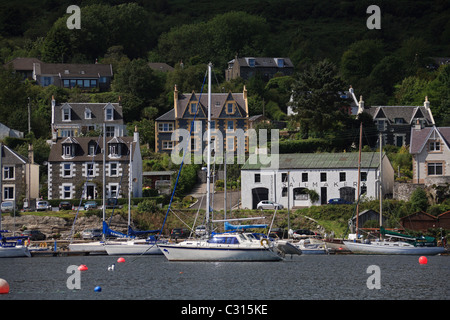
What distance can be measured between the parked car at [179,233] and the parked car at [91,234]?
22.6 ft

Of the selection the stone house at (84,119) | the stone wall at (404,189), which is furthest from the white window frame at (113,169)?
the stone wall at (404,189)

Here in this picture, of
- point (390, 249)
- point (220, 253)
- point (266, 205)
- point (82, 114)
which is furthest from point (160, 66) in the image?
point (220, 253)

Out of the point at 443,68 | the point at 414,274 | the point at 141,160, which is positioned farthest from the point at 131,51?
the point at 414,274

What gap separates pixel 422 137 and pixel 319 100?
1597cm

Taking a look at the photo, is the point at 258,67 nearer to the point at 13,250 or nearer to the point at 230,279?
the point at 13,250

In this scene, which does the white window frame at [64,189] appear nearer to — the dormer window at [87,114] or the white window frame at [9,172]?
the white window frame at [9,172]

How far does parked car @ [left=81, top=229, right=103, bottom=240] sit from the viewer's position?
3194 inches

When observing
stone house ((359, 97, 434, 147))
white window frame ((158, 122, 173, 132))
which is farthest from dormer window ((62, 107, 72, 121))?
stone house ((359, 97, 434, 147))

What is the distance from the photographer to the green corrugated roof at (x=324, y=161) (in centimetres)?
9262

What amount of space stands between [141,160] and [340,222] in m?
27.4

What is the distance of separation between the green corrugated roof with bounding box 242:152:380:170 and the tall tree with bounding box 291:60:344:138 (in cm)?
895

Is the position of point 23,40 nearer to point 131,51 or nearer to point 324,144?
point 131,51

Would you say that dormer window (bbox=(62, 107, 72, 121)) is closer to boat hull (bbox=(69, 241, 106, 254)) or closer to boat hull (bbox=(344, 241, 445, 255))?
boat hull (bbox=(69, 241, 106, 254))

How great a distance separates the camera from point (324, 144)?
105500mm
